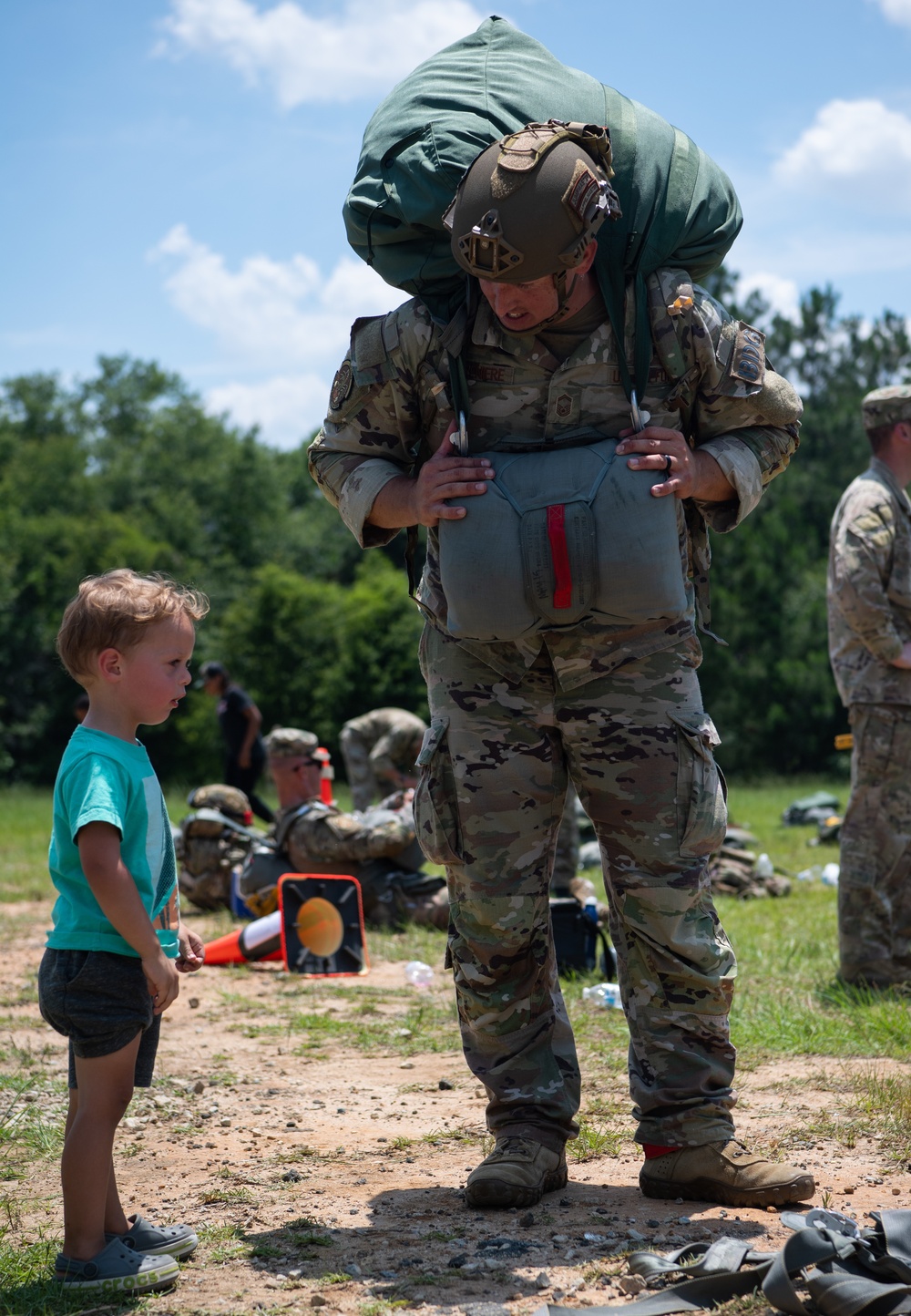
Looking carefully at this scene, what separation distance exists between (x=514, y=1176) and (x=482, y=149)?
2571 mm

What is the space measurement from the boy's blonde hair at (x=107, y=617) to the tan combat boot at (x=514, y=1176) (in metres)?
1.60

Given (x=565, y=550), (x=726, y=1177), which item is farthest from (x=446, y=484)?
(x=726, y=1177)

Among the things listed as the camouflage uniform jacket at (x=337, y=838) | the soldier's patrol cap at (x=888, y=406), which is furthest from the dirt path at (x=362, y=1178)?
the soldier's patrol cap at (x=888, y=406)

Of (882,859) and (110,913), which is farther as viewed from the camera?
(882,859)

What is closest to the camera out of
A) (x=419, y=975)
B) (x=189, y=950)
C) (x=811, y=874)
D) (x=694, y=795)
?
(x=189, y=950)

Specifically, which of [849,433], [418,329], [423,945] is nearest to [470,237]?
[418,329]

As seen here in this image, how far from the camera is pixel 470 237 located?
313 centimetres

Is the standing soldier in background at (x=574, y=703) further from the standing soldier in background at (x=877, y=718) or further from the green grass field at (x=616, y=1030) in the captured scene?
the standing soldier in background at (x=877, y=718)

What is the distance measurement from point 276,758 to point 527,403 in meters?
5.56

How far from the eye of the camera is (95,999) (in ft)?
9.44

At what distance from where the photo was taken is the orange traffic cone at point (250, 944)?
776cm

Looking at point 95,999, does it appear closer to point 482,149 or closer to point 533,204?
point 533,204

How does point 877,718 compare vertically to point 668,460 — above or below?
below

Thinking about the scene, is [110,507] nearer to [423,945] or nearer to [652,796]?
[423,945]
